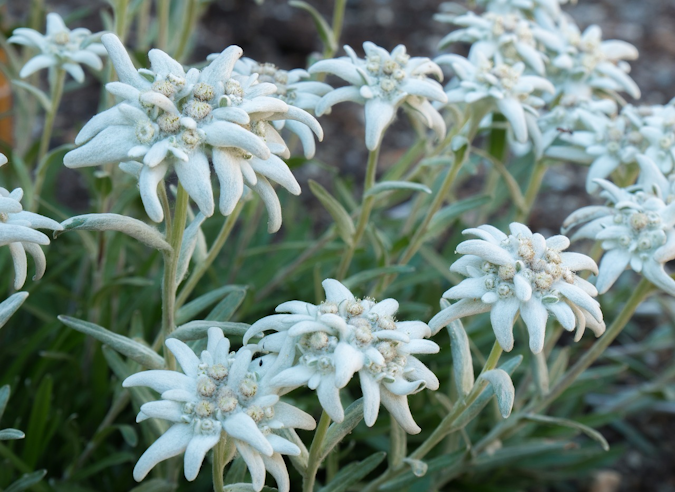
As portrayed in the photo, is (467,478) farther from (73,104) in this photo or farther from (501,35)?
(73,104)

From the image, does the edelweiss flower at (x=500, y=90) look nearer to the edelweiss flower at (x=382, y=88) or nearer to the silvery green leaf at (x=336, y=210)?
the edelweiss flower at (x=382, y=88)

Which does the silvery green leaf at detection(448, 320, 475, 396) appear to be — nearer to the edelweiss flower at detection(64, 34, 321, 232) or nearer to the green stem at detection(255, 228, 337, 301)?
the edelweiss flower at detection(64, 34, 321, 232)

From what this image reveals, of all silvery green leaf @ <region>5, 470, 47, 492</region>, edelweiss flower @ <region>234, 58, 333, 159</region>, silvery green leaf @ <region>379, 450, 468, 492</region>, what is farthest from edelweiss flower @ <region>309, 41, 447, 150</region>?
silvery green leaf @ <region>5, 470, 47, 492</region>

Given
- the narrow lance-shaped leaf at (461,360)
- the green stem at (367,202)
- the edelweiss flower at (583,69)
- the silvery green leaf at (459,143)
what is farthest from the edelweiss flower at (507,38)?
the narrow lance-shaped leaf at (461,360)

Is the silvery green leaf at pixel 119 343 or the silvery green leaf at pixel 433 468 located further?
the silvery green leaf at pixel 433 468

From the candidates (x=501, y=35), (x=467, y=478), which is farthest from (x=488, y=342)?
(x=501, y=35)

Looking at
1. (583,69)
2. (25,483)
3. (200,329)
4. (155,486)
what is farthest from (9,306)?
(583,69)

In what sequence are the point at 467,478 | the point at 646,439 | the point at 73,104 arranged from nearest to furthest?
the point at 467,478, the point at 646,439, the point at 73,104
